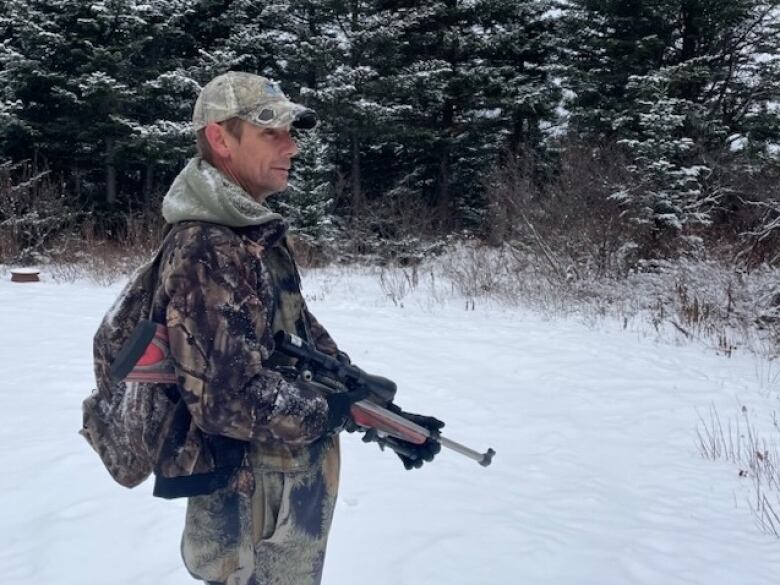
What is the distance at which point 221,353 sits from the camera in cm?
138

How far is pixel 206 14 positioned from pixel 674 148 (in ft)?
50.0

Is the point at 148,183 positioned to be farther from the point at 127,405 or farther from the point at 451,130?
the point at 127,405

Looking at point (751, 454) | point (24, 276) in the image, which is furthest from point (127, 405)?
point (24, 276)

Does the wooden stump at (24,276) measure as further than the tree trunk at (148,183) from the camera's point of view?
No

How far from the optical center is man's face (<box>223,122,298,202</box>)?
159cm

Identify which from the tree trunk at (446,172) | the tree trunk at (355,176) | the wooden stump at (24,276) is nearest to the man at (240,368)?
the wooden stump at (24,276)

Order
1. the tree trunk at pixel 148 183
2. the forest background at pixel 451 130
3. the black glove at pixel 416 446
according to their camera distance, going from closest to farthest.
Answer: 1. the black glove at pixel 416 446
2. the forest background at pixel 451 130
3. the tree trunk at pixel 148 183

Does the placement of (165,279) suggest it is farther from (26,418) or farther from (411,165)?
(411,165)

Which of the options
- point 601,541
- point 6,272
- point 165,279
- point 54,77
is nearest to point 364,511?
point 601,541

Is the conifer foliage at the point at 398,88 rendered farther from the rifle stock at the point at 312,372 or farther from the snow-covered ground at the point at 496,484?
the rifle stock at the point at 312,372

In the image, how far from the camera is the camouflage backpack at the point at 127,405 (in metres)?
1.47

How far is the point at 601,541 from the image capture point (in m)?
3.42

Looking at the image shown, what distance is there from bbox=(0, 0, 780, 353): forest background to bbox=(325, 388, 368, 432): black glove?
27.6 ft

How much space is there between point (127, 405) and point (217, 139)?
675 mm
